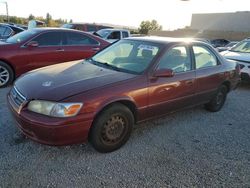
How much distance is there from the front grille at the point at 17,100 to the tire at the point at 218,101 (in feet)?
11.5

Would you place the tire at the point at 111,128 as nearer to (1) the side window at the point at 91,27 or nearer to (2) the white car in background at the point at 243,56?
(2) the white car in background at the point at 243,56

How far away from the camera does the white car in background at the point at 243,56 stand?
288 inches

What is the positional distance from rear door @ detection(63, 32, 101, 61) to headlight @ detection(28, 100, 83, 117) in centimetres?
405

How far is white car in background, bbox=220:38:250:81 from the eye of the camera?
7324mm

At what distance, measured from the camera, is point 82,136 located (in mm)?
3139

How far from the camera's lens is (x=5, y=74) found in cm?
607

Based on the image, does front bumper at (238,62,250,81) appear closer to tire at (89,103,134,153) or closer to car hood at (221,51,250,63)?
car hood at (221,51,250,63)

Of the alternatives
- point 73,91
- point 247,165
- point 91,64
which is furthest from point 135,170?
point 91,64

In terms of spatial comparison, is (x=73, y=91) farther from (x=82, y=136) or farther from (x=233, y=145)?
(x=233, y=145)

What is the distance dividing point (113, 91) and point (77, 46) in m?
4.19

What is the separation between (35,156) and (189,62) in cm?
277

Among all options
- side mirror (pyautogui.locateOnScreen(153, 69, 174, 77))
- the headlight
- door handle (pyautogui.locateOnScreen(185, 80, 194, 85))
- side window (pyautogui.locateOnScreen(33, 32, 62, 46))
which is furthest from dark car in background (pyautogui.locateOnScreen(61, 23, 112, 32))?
the headlight

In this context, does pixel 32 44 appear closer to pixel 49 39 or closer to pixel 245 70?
pixel 49 39

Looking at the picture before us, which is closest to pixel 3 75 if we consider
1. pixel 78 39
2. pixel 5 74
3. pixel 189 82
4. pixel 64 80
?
pixel 5 74
